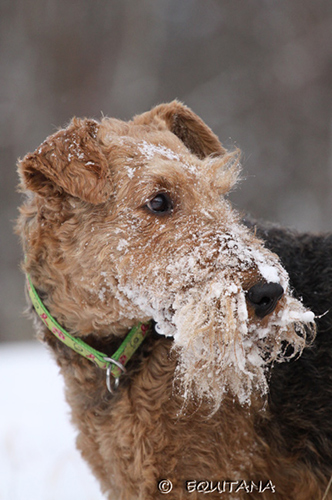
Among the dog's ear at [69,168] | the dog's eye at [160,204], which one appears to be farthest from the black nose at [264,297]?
the dog's ear at [69,168]

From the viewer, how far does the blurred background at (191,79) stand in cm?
1273

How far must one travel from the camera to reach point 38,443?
15.8 ft

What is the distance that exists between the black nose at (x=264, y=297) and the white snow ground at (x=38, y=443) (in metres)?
1.55

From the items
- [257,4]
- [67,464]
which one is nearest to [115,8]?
[257,4]

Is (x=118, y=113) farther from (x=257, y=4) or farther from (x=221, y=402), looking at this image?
(x=221, y=402)

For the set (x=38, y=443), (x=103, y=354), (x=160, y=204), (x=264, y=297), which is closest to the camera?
(x=264, y=297)

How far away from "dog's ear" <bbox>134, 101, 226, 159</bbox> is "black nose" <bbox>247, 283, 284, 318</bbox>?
146cm

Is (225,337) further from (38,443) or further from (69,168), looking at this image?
(38,443)

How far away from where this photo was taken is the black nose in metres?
2.18

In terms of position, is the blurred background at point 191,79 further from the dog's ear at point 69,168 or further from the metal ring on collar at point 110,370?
the metal ring on collar at point 110,370

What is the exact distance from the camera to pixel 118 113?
1252 centimetres

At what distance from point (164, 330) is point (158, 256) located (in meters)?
0.38

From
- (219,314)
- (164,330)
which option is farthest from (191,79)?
(219,314)

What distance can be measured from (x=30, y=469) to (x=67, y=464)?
32 centimetres
